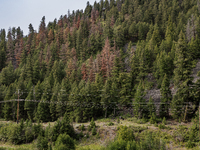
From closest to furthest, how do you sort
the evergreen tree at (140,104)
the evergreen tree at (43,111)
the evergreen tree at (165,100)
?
the evergreen tree at (165,100) < the evergreen tree at (140,104) < the evergreen tree at (43,111)

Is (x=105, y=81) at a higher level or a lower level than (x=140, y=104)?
higher

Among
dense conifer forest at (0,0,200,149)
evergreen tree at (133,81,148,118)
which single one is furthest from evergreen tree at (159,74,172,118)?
evergreen tree at (133,81,148,118)

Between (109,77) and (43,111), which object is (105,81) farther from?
A: (43,111)

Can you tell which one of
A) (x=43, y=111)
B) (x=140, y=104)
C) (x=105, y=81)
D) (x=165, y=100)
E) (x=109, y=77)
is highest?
(x=109, y=77)

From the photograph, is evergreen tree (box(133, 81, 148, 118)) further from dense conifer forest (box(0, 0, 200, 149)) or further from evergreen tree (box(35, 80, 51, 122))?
evergreen tree (box(35, 80, 51, 122))

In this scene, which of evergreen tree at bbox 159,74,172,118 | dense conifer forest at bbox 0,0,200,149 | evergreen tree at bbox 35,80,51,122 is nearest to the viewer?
dense conifer forest at bbox 0,0,200,149

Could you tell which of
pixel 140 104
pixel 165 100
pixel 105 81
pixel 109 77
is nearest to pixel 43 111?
pixel 105 81

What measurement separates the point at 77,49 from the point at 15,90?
138ft

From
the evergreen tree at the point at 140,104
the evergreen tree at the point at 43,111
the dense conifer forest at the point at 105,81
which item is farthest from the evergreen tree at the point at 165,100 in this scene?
the evergreen tree at the point at 43,111

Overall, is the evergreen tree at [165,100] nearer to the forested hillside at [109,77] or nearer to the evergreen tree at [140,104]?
the forested hillside at [109,77]

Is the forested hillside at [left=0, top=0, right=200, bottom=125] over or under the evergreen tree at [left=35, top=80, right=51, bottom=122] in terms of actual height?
over

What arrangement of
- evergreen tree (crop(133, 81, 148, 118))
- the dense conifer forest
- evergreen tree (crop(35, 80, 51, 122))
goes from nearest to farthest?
the dense conifer forest → evergreen tree (crop(133, 81, 148, 118)) → evergreen tree (crop(35, 80, 51, 122))

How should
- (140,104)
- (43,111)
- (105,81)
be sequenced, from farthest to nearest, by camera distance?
(105,81) → (43,111) → (140,104)

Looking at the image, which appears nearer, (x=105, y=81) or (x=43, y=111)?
(x=43, y=111)
